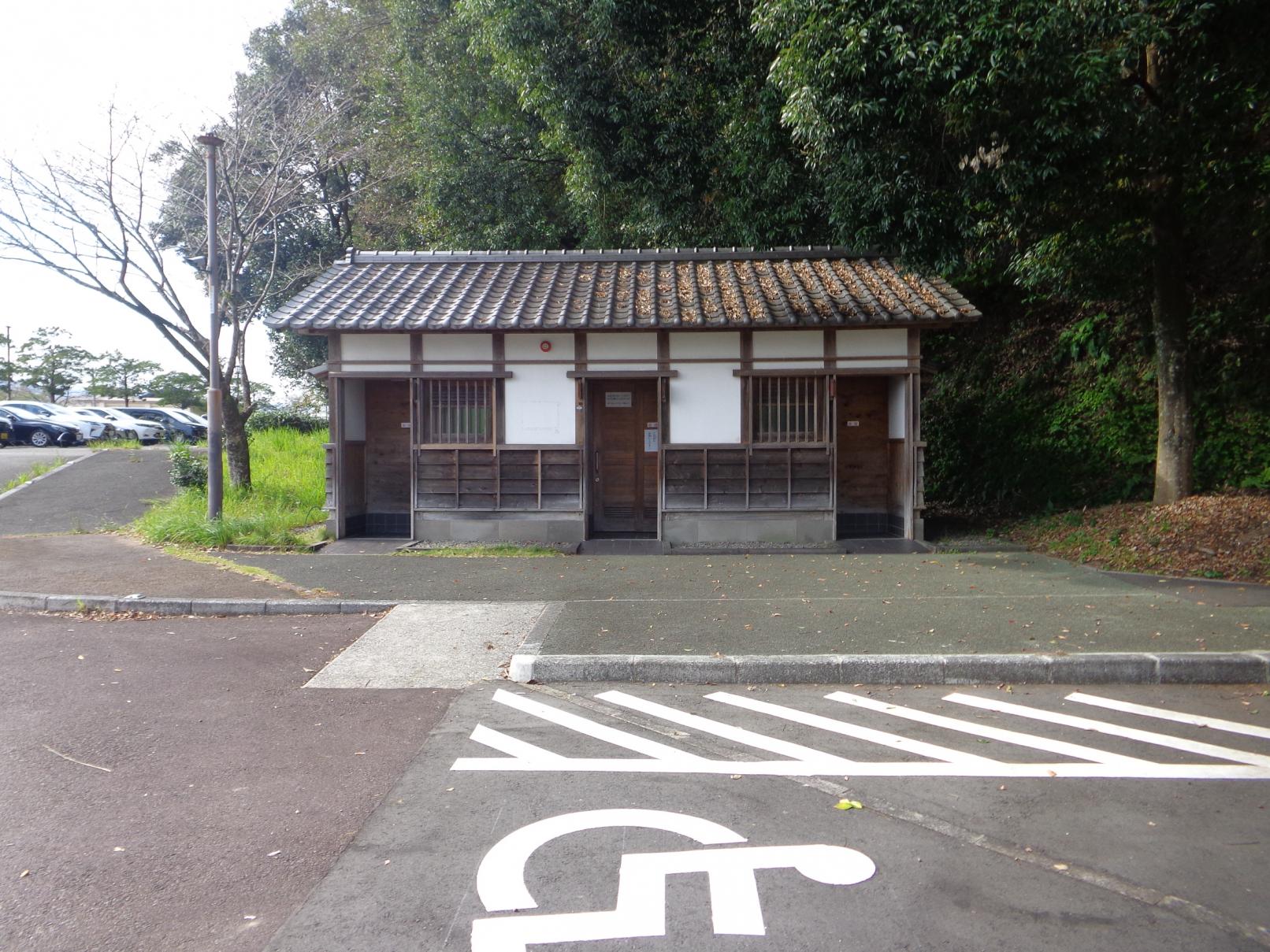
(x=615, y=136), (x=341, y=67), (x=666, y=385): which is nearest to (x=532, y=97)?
(x=615, y=136)

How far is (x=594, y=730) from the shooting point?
18.2 feet

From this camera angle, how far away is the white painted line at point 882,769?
15.7 feet

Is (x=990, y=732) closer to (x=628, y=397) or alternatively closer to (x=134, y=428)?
(x=628, y=397)

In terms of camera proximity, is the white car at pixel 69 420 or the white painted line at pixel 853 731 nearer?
the white painted line at pixel 853 731

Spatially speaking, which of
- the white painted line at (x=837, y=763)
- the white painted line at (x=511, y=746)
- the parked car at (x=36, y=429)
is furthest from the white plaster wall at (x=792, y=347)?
the parked car at (x=36, y=429)

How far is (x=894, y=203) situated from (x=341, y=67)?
60.3 feet

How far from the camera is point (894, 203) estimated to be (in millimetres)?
11852

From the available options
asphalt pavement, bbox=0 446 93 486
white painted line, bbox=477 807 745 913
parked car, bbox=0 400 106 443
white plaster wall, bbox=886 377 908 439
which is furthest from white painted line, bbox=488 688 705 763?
parked car, bbox=0 400 106 443

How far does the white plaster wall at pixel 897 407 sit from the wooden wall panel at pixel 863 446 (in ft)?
0.25

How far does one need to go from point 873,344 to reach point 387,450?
717 cm

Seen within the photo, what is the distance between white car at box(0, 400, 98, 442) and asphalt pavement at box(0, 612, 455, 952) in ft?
95.3

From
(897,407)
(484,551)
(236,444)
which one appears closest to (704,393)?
(897,407)

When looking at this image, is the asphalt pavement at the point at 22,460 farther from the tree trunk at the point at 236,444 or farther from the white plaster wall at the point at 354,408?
the white plaster wall at the point at 354,408

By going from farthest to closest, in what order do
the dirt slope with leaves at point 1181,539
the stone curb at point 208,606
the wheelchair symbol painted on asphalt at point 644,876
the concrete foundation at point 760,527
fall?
1. the concrete foundation at point 760,527
2. the dirt slope with leaves at point 1181,539
3. the stone curb at point 208,606
4. the wheelchair symbol painted on asphalt at point 644,876
